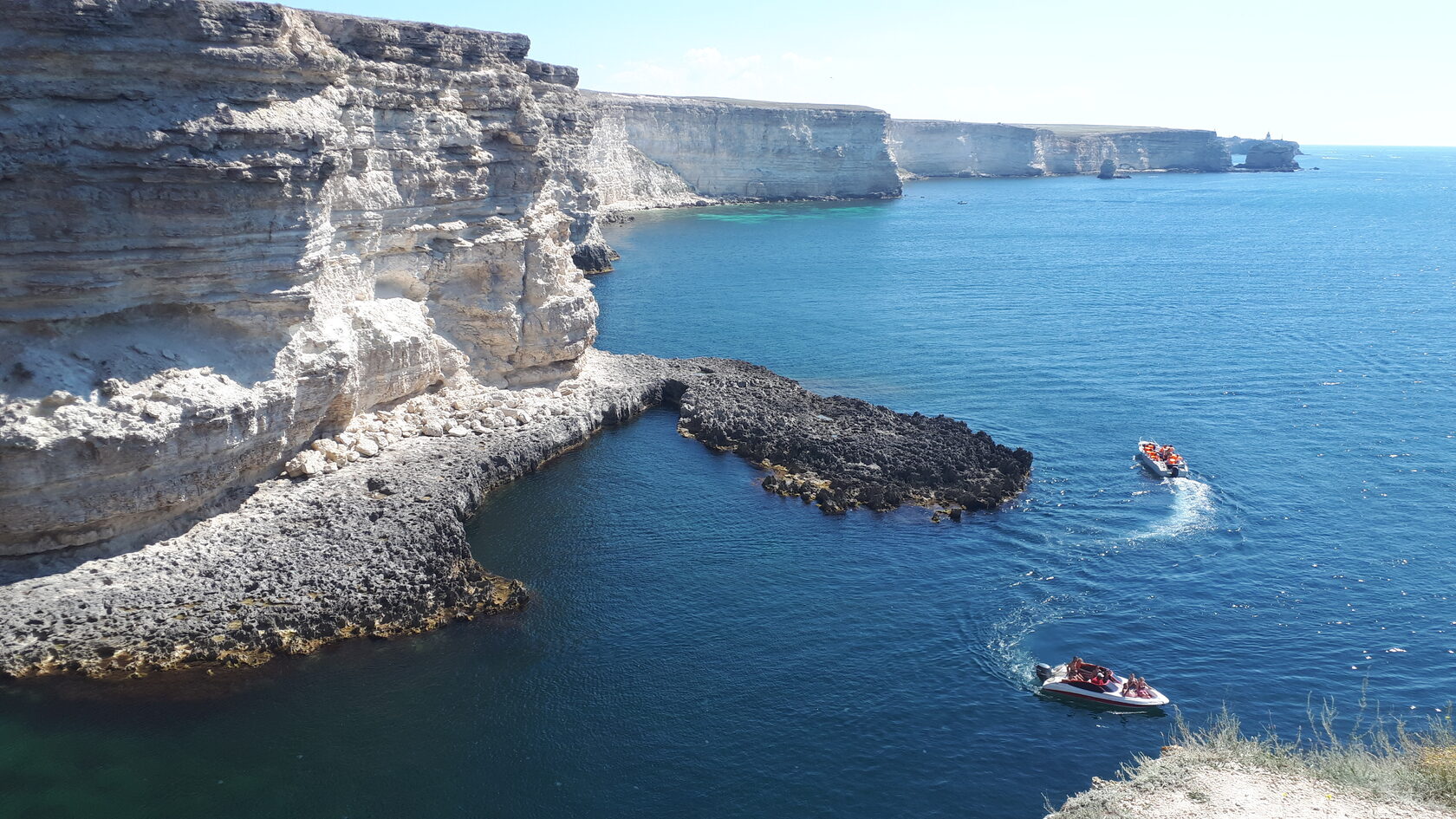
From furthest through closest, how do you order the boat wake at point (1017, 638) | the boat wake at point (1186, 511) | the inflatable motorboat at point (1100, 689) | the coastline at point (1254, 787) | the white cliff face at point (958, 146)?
the white cliff face at point (958, 146) < the boat wake at point (1186, 511) < the boat wake at point (1017, 638) < the inflatable motorboat at point (1100, 689) < the coastline at point (1254, 787)

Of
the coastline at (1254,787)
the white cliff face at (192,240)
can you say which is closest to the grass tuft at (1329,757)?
the coastline at (1254,787)

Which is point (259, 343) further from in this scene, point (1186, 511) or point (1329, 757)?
point (1186, 511)

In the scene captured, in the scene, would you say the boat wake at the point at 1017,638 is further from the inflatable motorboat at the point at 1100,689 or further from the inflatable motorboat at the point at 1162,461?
the inflatable motorboat at the point at 1162,461

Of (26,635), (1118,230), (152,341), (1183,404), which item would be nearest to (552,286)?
(152,341)

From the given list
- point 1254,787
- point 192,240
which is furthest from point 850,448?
point 192,240

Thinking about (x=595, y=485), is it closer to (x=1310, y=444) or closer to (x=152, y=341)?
(x=152, y=341)

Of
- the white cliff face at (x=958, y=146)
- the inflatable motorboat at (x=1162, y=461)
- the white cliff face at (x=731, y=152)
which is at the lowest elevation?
the inflatable motorboat at (x=1162, y=461)
